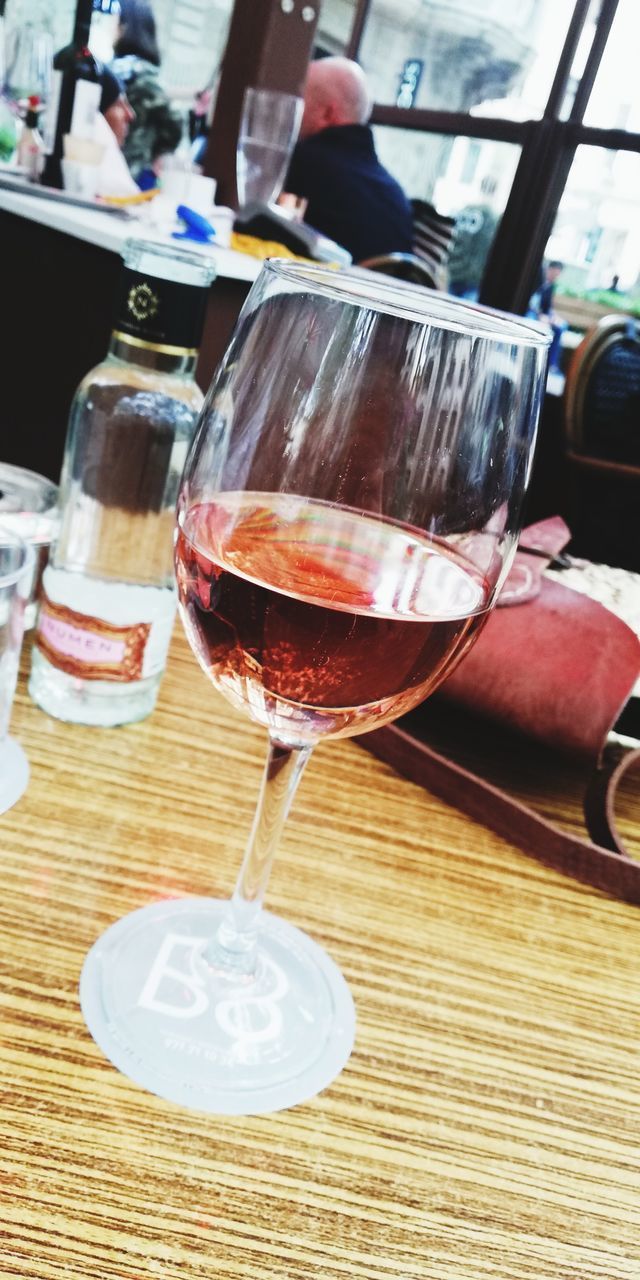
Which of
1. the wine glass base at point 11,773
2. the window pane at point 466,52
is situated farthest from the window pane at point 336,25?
the wine glass base at point 11,773

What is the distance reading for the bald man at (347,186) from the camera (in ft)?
8.50

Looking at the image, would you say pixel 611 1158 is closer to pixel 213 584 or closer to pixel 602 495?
pixel 213 584

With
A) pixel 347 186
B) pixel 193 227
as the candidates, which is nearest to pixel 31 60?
pixel 193 227

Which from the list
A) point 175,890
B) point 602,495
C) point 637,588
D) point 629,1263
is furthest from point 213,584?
point 602,495

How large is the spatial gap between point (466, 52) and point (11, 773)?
4.58 m

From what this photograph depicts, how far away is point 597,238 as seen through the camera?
146 inches

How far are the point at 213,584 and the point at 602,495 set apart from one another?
2437 mm

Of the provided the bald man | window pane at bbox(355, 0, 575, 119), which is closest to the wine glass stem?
the bald man

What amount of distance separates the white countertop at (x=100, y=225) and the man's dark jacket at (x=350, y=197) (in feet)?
4.17

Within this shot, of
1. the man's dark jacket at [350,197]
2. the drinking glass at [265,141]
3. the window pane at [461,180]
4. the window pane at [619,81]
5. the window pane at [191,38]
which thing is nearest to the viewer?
the drinking glass at [265,141]

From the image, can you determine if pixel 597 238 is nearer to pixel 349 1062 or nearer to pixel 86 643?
pixel 86 643

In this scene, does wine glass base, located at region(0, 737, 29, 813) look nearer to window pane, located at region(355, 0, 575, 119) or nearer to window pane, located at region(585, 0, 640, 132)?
window pane, located at region(585, 0, 640, 132)

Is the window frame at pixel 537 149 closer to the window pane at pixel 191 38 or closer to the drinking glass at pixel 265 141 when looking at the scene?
the window pane at pixel 191 38

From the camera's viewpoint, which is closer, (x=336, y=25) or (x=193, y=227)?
(x=193, y=227)
